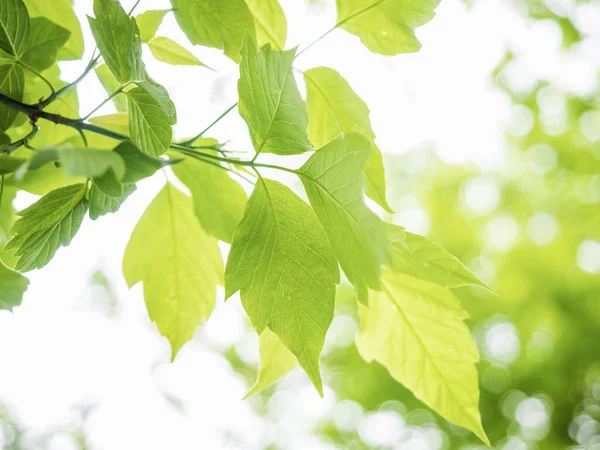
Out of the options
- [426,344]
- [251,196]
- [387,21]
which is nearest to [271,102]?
[251,196]

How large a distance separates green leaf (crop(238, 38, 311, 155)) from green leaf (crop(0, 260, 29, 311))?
170 mm

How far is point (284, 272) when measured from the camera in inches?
13.8

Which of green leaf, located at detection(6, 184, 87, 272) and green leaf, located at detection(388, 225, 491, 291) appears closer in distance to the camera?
green leaf, located at detection(6, 184, 87, 272)

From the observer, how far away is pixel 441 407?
18.5 inches

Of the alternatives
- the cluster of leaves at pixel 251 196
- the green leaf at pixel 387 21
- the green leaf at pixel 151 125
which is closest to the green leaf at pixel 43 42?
the cluster of leaves at pixel 251 196

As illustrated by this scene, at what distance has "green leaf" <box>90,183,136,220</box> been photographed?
283 mm

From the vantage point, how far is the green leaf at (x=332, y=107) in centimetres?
43

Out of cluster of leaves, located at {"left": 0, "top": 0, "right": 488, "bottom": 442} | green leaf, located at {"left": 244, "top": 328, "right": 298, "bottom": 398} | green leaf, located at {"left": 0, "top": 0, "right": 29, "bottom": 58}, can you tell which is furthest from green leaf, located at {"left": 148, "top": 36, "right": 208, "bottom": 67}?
green leaf, located at {"left": 244, "top": 328, "right": 298, "bottom": 398}

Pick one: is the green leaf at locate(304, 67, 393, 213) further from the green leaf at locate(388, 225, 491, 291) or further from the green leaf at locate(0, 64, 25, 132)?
the green leaf at locate(0, 64, 25, 132)

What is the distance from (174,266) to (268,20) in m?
0.23

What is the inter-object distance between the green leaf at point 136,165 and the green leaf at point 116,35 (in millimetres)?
72

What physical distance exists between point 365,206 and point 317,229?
61mm

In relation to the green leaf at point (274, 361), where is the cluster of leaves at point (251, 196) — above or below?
above

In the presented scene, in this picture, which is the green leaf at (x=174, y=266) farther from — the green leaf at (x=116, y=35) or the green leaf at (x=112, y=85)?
the green leaf at (x=116, y=35)
